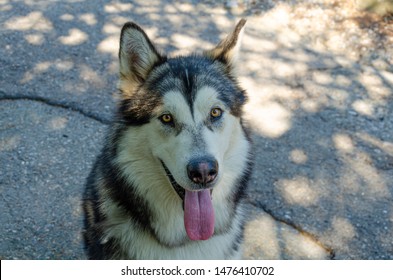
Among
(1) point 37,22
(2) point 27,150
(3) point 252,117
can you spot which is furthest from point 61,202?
(1) point 37,22

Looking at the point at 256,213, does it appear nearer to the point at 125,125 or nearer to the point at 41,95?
the point at 125,125

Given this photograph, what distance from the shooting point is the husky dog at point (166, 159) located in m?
3.37

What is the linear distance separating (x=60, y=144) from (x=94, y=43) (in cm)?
209

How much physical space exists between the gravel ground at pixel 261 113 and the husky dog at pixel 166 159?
93cm

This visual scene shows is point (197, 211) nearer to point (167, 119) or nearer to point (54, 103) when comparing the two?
point (167, 119)

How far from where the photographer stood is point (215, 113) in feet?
11.3

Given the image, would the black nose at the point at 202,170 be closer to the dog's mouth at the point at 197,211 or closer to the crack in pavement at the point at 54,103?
the dog's mouth at the point at 197,211

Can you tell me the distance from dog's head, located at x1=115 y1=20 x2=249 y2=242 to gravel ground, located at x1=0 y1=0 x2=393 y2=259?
1.31 meters

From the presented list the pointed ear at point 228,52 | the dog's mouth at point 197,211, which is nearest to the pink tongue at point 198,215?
the dog's mouth at point 197,211

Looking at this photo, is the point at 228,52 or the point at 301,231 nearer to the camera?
the point at 228,52

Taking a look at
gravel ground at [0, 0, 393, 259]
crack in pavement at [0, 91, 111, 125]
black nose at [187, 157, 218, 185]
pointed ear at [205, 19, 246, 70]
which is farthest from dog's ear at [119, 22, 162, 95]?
crack in pavement at [0, 91, 111, 125]

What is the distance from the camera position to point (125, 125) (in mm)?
3516

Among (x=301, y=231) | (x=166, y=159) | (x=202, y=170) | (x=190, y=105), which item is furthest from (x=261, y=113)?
(x=202, y=170)

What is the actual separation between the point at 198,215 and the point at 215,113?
69 centimetres
